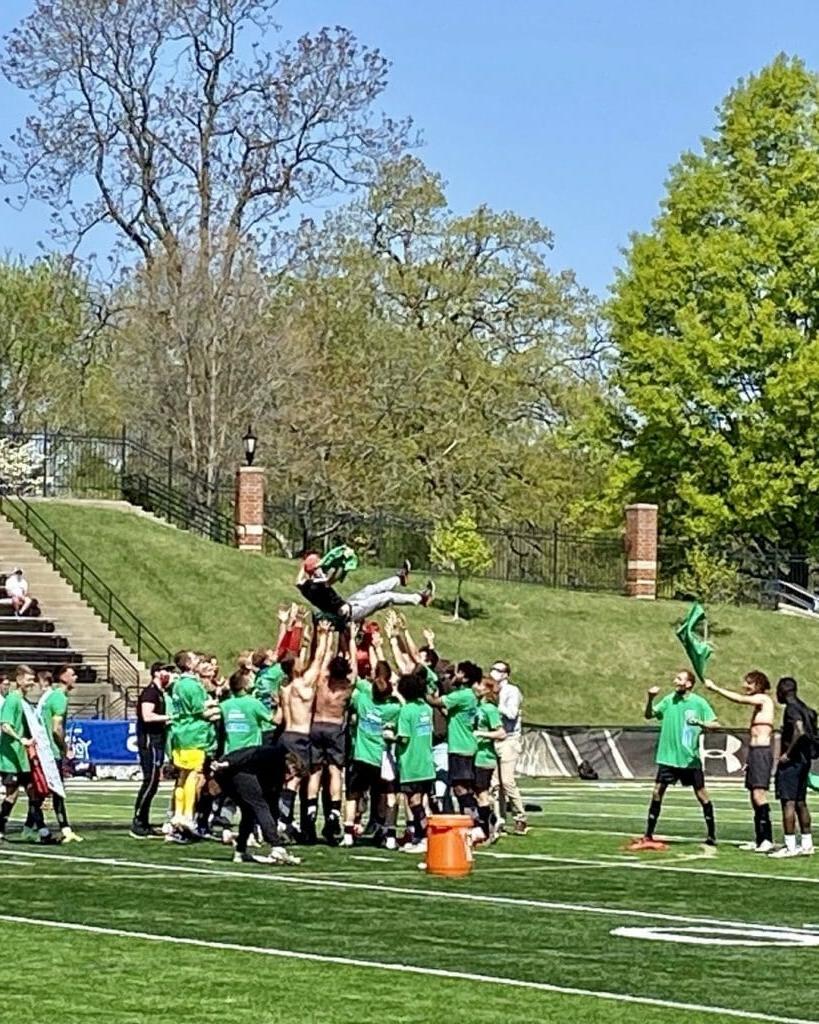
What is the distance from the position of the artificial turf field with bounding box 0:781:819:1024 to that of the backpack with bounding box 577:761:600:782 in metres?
17.1

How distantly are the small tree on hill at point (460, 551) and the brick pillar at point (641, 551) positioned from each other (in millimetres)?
4114

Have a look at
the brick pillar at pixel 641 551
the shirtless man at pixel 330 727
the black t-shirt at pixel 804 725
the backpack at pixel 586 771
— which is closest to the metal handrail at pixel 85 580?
the backpack at pixel 586 771

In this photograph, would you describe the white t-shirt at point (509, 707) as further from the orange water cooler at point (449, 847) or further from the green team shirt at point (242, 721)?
the orange water cooler at point (449, 847)

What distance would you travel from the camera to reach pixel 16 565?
168ft

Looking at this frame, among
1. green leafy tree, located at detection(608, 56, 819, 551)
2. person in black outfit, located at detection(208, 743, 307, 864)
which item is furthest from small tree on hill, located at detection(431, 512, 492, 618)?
person in black outfit, located at detection(208, 743, 307, 864)

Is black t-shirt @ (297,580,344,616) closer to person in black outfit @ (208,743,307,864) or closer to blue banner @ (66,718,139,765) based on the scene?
person in black outfit @ (208,743,307,864)

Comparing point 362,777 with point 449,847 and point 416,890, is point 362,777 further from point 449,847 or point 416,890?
point 416,890

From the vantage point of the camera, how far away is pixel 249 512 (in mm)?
57062

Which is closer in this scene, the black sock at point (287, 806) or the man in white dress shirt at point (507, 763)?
the black sock at point (287, 806)

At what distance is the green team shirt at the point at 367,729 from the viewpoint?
22219 mm

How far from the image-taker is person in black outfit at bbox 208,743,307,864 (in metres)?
19.8

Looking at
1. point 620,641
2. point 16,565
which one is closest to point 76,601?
point 16,565

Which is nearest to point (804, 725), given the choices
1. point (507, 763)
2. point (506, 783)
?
point (506, 783)

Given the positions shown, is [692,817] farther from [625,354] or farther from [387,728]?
[625,354]
